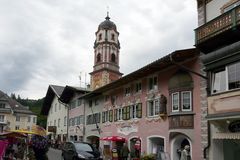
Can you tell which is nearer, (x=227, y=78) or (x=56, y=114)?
(x=227, y=78)

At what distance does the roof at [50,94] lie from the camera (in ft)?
206

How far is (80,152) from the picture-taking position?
80.0 ft

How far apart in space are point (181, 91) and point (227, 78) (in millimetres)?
6708

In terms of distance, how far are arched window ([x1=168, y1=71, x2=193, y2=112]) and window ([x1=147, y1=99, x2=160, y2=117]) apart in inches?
110

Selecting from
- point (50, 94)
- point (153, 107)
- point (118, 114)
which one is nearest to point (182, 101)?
point (153, 107)

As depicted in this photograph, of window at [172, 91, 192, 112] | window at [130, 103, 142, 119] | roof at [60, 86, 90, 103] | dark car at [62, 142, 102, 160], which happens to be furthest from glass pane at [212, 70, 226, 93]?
roof at [60, 86, 90, 103]

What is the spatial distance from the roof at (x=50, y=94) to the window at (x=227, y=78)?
139 ft

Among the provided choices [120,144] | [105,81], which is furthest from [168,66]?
[105,81]

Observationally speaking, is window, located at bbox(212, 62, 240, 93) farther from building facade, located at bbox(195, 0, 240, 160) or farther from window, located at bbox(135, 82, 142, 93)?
window, located at bbox(135, 82, 142, 93)

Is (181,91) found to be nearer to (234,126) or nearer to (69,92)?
(234,126)

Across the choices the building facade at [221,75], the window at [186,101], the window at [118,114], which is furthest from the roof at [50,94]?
the building facade at [221,75]

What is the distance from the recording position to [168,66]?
1047 inches

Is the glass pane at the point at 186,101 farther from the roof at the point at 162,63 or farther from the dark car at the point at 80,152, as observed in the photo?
the dark car at the point at 80,152

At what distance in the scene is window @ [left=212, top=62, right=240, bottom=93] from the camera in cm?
1781
